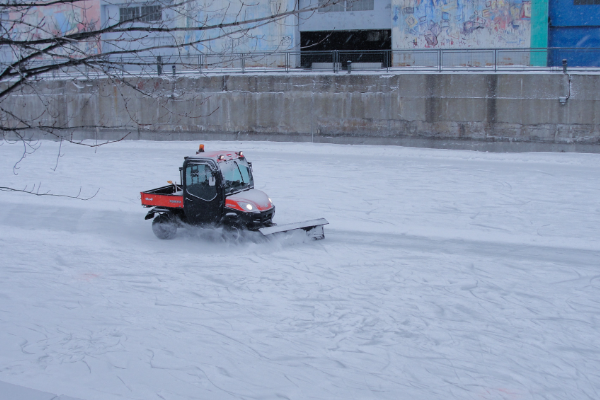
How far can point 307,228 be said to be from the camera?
1071cm

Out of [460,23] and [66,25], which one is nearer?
[66,25]

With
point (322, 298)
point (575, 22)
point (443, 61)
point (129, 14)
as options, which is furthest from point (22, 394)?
point (575, 22)

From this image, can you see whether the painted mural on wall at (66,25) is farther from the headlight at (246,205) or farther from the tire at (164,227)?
the headlight at (246,205)

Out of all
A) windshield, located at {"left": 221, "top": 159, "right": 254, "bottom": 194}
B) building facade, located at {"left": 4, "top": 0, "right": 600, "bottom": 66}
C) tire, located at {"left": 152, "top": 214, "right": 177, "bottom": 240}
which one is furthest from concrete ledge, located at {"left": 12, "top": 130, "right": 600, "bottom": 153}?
windshield, located at {"left": 221, "top": 159, "right": 254, "bottom": 194}

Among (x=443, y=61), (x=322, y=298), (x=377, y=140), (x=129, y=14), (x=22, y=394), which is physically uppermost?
(x=129, y=14)

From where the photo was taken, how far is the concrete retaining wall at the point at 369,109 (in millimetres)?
19672

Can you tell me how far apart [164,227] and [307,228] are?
2.79m

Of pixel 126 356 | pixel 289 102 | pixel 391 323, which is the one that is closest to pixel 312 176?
pixel 289 102

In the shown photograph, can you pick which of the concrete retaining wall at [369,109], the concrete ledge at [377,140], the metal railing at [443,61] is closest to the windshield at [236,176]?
the concrete retaining wall at [369,109]

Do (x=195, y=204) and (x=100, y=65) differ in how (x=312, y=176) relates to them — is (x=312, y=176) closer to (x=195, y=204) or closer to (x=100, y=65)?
(x=195, y=204)

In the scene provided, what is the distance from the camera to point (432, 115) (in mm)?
21094

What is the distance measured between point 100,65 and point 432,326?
4.94m

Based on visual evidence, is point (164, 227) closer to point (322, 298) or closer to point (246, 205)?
point (246, 205)

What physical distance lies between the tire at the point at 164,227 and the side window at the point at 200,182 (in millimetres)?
831
